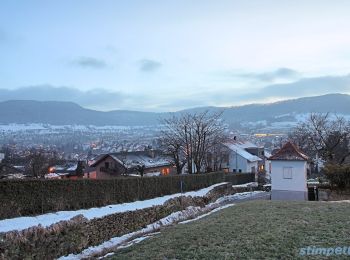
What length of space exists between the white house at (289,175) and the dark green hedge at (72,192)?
9335mm

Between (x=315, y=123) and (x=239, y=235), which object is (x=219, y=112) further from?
(x=239, y=235)

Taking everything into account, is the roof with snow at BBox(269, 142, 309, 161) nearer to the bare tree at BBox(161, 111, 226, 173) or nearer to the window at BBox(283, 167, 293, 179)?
the window at BBox(283, 167, 293, 179)

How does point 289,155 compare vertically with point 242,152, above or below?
below

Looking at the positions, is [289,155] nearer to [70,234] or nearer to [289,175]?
[289,175]

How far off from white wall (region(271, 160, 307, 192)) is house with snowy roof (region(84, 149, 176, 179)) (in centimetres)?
3319

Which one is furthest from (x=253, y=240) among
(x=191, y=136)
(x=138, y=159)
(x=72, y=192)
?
(x=138, y=159)

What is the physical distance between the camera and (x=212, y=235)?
12656 mm

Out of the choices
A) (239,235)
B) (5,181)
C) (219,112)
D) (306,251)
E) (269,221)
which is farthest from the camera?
(219,112)

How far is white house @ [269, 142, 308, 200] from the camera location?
38125 millimetres

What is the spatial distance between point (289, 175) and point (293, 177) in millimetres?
393

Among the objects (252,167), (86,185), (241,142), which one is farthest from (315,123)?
(86,185)

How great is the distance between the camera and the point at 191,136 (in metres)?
63.4

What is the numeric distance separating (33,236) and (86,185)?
9.44m

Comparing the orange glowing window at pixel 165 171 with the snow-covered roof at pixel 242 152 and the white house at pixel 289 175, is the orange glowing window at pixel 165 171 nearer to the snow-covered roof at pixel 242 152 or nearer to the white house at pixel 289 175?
the snow-covered roof at pixel 242 152
